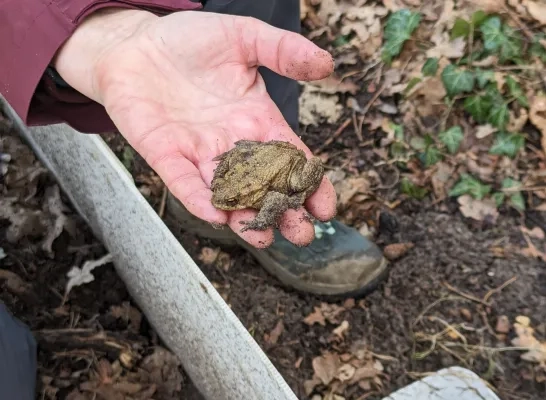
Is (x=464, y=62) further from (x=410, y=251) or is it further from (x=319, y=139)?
(x=410, y=251)

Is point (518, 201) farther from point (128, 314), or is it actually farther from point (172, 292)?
point (128, 314)

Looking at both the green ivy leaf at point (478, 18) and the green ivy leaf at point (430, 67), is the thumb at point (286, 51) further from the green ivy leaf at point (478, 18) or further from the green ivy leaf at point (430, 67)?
the green ivy leaf at point (478, 18)

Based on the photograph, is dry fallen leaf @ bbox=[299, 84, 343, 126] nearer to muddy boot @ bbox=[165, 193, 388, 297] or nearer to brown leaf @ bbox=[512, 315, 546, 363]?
muddy boot @ bbox=[165, 193, 388, 297]

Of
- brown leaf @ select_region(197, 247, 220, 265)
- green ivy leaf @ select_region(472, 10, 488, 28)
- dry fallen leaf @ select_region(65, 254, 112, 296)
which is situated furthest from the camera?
green ivy leaf @ select_region(472, 10, 488, 28)

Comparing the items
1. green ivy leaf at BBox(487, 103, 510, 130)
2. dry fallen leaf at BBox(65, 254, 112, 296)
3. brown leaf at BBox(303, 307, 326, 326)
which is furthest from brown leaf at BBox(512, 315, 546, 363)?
dry fallen leaf at BBox(65, 254, 112, 296)

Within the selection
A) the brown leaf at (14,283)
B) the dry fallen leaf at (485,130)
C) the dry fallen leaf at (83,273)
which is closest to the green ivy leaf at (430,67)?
the dry fallen leaf at (485,130)

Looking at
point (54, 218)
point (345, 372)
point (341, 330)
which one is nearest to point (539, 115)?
point (341, 330)
